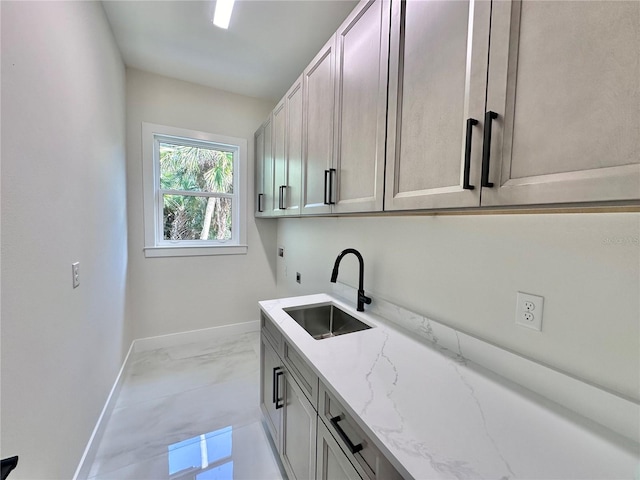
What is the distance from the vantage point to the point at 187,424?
177 centimetres

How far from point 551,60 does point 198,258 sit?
297 cm

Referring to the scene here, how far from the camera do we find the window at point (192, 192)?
2.61 meters

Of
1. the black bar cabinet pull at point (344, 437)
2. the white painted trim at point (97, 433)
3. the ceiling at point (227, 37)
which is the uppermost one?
the ceiling at point (227, 37)

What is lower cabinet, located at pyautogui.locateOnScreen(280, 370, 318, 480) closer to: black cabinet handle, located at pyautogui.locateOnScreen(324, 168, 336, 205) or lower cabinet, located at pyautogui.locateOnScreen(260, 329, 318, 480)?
lower cabinet, located at pyautogui.locateOnScreen(260, 329, 318, 480)

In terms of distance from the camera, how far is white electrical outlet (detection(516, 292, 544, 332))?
0.84m

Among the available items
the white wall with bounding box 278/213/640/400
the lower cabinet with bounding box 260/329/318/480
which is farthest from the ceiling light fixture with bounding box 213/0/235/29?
the lower cabinet with bounding box 260/329/318/480

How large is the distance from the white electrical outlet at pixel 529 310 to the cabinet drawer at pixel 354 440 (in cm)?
63

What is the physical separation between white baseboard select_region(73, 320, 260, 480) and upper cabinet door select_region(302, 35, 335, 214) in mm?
1785

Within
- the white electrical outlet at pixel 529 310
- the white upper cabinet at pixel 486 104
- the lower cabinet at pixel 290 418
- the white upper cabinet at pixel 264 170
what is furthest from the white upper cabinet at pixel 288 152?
the white electrical outlet at pixel 529 310

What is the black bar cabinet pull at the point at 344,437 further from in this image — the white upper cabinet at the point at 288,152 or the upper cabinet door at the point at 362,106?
the white upper cabinet at the point at 288,152

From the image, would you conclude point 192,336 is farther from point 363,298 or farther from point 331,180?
point 331,180

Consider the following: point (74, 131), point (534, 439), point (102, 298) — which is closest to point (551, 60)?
point (534, 439)

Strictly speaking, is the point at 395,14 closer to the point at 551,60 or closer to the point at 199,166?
the point at 551,60

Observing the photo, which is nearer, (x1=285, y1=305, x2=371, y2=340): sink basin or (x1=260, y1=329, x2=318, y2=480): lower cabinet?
(x1=260, y1=329, x2=318, y2=480): lower cabinet
